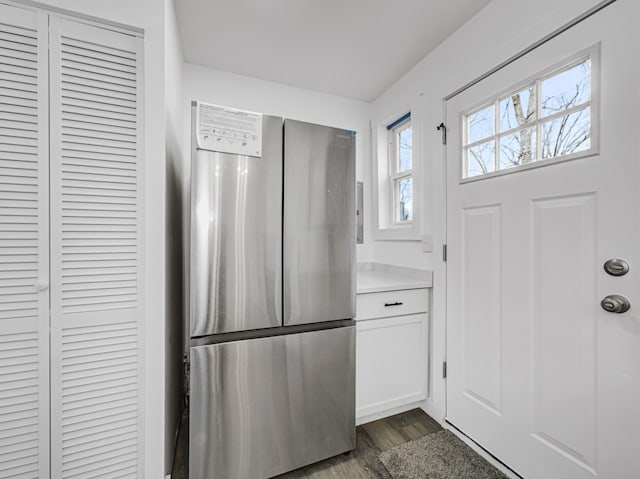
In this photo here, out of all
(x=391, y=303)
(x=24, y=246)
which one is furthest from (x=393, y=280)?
(x=24, y=246)

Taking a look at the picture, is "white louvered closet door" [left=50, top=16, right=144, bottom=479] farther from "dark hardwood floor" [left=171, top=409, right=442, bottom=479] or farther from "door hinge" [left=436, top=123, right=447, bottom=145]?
"door hinge" [left=436, top=123, right=447, bottom=145]

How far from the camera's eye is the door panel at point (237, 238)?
1.23 metres

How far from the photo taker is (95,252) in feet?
3.81

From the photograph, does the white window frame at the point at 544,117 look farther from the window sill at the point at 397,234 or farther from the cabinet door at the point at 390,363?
the cabinet door at the point at 390,363

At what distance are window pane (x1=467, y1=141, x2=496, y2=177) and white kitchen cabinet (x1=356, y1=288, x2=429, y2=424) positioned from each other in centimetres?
82

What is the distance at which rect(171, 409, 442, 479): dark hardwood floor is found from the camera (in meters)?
1.44

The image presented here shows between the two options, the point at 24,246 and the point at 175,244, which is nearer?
the point at 24,246

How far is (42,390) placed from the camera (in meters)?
1.09

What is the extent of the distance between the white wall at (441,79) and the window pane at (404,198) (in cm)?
27

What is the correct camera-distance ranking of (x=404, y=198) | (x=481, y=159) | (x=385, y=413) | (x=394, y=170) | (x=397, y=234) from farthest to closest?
(x=394, y=170), (x=404, y=198), (x=397, y=234), (x=385, y=413), (x=481, y=159)

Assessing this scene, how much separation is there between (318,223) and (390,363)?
1.05m

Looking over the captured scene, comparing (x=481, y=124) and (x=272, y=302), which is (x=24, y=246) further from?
(x=481, y=124)

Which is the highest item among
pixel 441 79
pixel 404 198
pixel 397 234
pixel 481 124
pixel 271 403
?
pixel 441 79

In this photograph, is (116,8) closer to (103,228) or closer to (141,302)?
(103,228)
